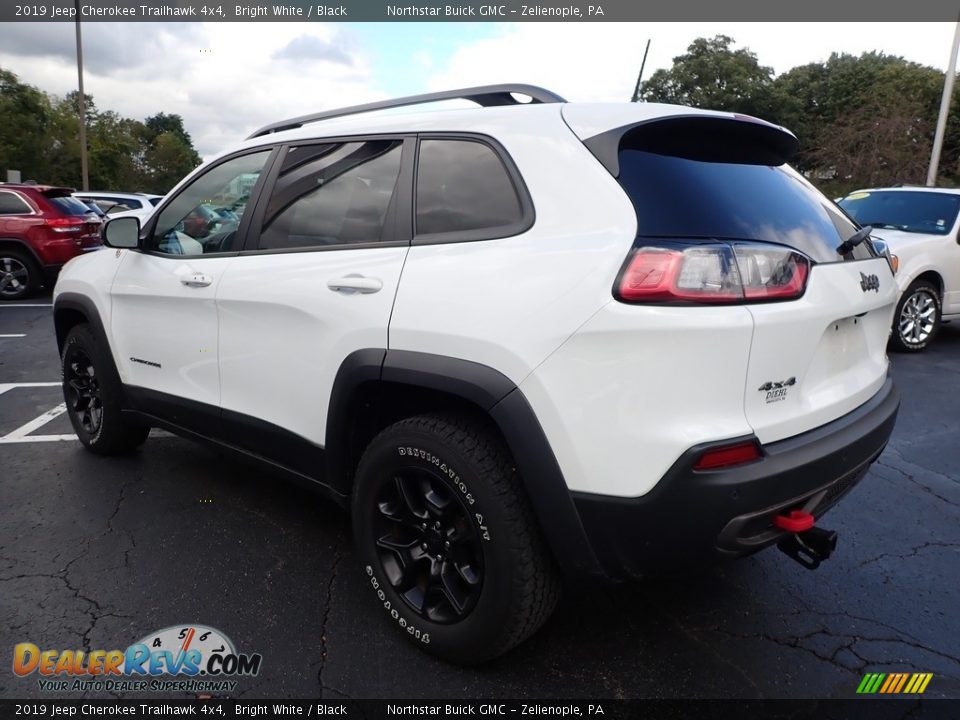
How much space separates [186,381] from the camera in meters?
3.24

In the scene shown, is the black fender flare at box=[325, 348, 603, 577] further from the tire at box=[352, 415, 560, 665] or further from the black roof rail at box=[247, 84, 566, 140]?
the black roof rail at box=[247, 84, 566, 140]

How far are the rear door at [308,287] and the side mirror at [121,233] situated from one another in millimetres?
883

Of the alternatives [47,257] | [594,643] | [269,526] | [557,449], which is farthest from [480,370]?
[47,257]

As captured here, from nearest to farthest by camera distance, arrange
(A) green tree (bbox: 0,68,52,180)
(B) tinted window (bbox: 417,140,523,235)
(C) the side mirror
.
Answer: (B) tinted window (bbox: 417,140,523,235)
(C) the side mirror
(A) green tree (bbox: 0,68,52,180)

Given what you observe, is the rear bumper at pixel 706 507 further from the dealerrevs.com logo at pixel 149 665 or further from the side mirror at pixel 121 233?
the side mirror at pixel 121 233

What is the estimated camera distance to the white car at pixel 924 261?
22.6 feet

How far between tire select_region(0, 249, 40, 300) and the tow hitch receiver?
1178 centimetres

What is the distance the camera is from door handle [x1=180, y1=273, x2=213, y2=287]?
3.03 metres

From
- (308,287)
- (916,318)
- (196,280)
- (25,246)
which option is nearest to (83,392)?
(196,280)

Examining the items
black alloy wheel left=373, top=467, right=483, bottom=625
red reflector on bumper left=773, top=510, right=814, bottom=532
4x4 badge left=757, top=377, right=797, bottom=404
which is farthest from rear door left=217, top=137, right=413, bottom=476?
red reflector on bumper left=773, top=510, right=814, bottom=532

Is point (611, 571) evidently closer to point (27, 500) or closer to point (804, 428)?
point (804, 428)

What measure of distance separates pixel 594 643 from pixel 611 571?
61cm

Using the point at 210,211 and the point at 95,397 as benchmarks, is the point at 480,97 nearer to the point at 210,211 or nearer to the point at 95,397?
the point at 210,211

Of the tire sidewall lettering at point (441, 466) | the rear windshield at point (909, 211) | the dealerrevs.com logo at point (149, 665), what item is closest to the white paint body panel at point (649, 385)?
the tire sidewall lettering at point (441, 466)
